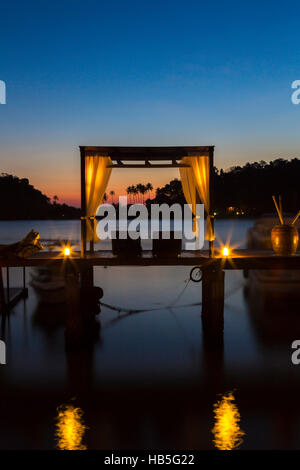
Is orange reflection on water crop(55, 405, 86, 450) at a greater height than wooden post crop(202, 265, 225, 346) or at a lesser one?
lesser

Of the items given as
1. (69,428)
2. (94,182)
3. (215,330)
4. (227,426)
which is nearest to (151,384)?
(227,426)

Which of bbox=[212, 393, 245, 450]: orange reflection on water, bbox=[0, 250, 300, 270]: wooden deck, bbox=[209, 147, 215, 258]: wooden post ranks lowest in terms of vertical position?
bbox=[212, 393, 245, 450]: orange reflection on water

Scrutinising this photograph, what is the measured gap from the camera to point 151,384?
8945mm

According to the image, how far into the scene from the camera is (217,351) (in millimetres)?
10922

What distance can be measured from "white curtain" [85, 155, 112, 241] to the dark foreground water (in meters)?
3.29

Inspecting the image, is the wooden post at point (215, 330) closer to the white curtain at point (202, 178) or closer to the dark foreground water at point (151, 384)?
the dark foreground water at point (151, 384)

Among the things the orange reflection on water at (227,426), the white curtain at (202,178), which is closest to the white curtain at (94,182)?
the white curtain at (202,178)

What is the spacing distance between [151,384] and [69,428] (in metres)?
2.39

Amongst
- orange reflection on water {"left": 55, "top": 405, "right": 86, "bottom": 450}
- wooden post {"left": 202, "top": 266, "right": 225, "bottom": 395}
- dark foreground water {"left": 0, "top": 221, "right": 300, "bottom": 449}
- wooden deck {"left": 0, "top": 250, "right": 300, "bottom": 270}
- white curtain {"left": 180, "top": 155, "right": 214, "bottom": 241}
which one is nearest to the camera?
orange reflection on water {"left": 55, "top": 405, "right": 86, "bottom": 450}

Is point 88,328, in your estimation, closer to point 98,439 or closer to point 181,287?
point 98,439

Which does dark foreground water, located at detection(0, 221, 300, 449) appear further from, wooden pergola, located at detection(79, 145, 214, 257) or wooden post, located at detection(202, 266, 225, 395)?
wooden pergola, located at detection(79, 145, 214, 257)

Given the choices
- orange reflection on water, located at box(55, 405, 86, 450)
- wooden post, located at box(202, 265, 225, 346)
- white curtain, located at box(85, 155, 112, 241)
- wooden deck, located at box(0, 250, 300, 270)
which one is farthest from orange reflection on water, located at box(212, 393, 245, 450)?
white curtain, located at box(85, 155, 112, 241)

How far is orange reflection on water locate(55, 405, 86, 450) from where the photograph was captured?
645cm
